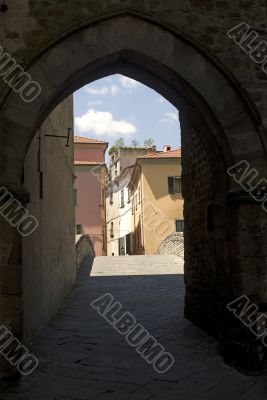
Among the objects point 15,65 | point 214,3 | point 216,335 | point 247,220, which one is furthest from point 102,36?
point 216,335

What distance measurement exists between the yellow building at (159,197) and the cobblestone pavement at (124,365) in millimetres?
17243

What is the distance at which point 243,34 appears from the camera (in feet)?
17.5

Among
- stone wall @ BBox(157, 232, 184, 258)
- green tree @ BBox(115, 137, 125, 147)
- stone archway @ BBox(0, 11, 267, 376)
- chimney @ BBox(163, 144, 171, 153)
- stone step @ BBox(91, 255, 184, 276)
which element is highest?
green tree @ BBox(115, 137, 125, 147)

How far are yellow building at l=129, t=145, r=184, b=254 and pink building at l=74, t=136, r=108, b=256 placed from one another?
3.23 m

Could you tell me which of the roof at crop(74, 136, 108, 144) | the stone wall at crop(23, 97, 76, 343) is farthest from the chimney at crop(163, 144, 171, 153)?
the stone wall at crop(23, 97, 76, 343)

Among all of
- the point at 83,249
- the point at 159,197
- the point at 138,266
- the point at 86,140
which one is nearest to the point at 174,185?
the point at 159,197

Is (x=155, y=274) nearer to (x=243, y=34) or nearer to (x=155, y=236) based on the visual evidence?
(x=243, y=34)

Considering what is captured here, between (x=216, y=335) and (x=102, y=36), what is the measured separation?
13.2 ft

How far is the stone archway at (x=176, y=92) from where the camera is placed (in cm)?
485

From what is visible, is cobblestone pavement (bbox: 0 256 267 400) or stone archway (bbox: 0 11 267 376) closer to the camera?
cobblestone pavement (bbox: 0 256 267 400)

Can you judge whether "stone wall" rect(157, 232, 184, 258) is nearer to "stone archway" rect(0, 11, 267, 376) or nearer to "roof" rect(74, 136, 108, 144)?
"roof" rect(74, 136, 108, 144)

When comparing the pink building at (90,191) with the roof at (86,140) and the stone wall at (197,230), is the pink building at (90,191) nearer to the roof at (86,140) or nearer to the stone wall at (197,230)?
the roof at (86,140)

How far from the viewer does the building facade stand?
120 ft

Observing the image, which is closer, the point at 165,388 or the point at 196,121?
the point at 165,388
